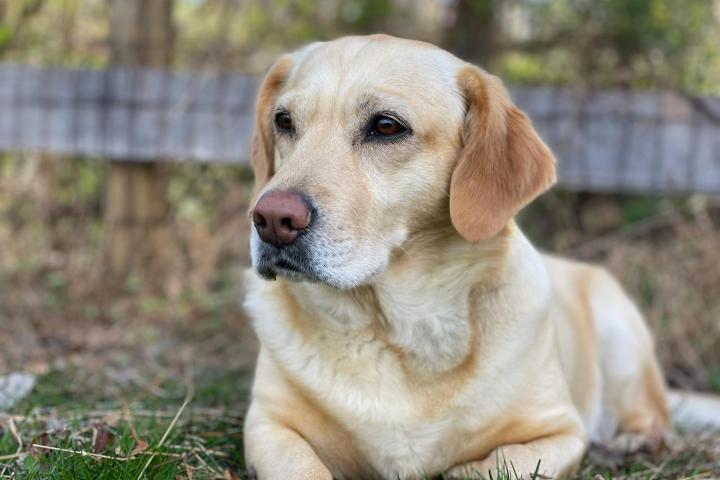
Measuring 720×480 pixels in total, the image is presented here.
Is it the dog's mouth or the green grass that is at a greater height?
the dog's mouth

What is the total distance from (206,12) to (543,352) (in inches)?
187

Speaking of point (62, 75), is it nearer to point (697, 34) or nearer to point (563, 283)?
point (563, 283)

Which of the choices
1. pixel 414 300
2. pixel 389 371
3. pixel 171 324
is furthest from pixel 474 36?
pixel 389 371

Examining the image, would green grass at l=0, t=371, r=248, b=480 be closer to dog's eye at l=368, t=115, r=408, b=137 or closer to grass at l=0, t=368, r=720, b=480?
grass at l=0, t=368, r=720, b=480

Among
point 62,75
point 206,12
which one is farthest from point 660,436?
point 206,12

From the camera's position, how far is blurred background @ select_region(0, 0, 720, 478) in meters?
5.12

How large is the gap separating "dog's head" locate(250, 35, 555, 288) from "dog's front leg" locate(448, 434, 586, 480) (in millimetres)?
676

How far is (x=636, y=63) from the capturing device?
624cm

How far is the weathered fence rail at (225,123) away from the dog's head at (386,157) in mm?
2610

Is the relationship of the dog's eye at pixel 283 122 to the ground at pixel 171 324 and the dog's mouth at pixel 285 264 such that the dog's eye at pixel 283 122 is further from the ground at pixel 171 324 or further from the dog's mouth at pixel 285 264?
the ground at pixel 171 324

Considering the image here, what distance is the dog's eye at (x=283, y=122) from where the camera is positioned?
9.67 feet

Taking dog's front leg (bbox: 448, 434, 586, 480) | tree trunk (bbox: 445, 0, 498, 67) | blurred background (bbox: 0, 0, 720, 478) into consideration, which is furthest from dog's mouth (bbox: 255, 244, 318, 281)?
tree trunk (bbox: 445, 0, 498, 67)

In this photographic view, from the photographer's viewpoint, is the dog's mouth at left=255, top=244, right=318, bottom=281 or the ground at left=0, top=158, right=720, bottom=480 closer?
the dog's mouth at left=255, top=244, right=318, bottom=281

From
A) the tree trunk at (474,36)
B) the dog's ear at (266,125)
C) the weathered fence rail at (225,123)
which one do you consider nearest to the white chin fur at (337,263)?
the dog's ear at (266,125)
